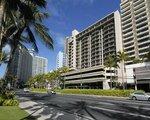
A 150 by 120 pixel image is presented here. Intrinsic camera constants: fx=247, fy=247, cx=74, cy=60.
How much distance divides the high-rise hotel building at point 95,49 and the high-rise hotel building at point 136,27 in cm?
392

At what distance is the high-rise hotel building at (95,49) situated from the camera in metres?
116

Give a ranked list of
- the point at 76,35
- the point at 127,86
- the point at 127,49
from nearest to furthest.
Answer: the point at 127,86, the point at 127,49, the point at 76,35

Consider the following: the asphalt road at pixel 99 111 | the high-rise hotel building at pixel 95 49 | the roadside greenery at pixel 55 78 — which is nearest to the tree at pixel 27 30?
the asphalt road at pixel 99 111

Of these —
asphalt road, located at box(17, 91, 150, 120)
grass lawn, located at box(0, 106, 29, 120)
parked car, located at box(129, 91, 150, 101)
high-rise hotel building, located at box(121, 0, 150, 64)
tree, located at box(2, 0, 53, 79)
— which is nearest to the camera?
grass lawn, located at box(0, 106, 29, 120)

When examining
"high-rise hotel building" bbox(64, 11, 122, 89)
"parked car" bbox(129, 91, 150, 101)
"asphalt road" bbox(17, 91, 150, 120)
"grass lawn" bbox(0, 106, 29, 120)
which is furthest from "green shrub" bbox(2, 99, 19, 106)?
"high-rise hotel building" bbox(64, 11, 122, 89)

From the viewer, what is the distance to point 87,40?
153375 millimetres

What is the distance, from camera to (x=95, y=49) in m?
144

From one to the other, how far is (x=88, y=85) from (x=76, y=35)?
5504cm

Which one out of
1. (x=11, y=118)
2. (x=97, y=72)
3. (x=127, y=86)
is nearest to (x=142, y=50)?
(x=97, y=72)

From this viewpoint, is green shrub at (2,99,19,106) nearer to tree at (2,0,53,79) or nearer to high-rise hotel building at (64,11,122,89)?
tree at (2,0,53,79)

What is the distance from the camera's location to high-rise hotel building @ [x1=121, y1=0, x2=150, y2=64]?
113m

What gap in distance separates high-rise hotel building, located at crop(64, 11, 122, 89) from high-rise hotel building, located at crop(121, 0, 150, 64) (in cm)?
392

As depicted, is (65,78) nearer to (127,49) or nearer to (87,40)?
(87,40)

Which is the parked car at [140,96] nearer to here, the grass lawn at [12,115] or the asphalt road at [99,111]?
the asphalt road at [99,111]
